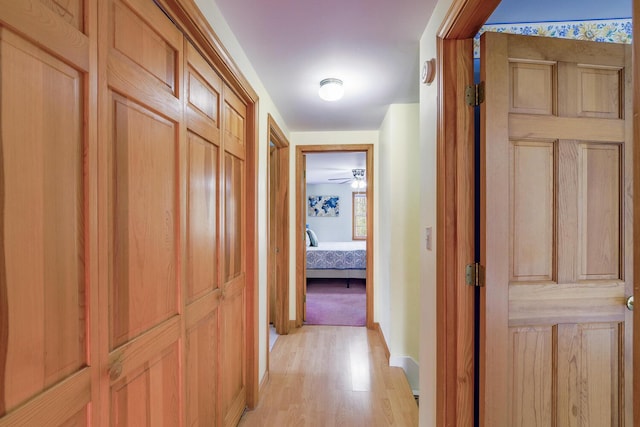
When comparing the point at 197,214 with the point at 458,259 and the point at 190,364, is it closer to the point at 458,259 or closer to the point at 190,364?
the point at 190,364

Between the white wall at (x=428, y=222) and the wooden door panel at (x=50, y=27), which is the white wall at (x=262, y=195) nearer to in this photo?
the white wall at (x=428, y=222)

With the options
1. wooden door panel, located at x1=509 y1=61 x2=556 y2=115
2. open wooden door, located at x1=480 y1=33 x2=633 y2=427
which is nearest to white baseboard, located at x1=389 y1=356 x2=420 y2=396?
open wooden door, located at x1=480 y1=33 x2=633 y2=427

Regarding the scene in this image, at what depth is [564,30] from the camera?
162 cm

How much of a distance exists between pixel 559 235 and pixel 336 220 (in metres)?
6.98

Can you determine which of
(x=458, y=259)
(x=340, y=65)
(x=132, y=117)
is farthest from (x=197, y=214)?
(x=340, y=65)

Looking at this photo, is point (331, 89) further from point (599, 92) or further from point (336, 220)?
point (336, 220)

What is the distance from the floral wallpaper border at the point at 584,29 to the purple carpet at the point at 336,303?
316cm

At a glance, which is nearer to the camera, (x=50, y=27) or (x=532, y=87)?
(x=50, y=27)

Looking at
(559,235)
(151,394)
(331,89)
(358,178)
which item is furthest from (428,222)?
(358,178)

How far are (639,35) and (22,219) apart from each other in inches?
45.3

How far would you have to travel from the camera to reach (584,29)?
1597 millimetres

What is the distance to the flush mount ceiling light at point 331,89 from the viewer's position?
2184 millimetres

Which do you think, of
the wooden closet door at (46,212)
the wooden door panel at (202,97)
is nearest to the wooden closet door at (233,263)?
the wooden door panel at (202,97)

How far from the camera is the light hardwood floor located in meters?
2.03
